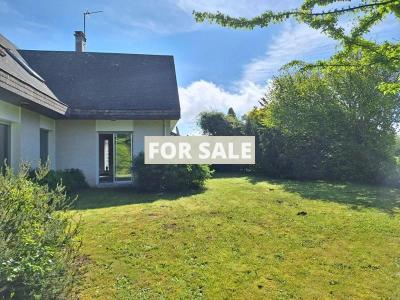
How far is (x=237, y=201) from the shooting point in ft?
32.1

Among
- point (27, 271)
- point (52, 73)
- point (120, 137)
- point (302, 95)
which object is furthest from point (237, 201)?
point (52, 73)

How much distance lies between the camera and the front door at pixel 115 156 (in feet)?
44.5

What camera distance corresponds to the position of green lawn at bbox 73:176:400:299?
177 inches

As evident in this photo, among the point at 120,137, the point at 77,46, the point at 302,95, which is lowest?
the point at 120,137

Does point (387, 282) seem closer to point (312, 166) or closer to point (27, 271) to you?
point (27, 271)

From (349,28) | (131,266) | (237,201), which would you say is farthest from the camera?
(237,201)

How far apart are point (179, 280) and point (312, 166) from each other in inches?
509

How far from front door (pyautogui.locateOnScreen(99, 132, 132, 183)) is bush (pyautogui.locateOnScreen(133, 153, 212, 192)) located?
4.98 feet

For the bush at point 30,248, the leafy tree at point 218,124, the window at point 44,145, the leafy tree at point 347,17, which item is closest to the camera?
the bush at point 30,248

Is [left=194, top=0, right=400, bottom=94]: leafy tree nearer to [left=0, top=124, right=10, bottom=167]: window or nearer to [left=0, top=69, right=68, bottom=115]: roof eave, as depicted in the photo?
[left=0, top=69, right=68, bottom=115]: roof eave

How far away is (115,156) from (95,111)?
82.9 inches

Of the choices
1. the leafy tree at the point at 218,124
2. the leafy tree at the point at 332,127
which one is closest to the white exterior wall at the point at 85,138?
the leafy tree at the point at 332,127

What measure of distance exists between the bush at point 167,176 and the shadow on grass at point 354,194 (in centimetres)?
356

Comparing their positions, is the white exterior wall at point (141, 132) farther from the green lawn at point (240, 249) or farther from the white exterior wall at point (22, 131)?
the green lawn at point (240, 249)
